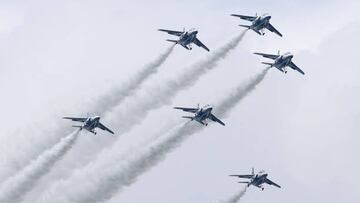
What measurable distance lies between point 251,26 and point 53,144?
4197 cm

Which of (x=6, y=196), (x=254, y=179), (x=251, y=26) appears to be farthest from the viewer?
(x=254, y=179)

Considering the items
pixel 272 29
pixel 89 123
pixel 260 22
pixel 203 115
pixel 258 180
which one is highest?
pixel 272 29

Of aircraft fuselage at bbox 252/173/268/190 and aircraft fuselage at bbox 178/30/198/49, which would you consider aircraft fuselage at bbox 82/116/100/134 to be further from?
aircraft fuselage at bbox 252/173/268/190

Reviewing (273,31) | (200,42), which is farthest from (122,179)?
(273,31)

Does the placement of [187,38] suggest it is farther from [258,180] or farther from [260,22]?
[258,180]

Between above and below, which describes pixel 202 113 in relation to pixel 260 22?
below

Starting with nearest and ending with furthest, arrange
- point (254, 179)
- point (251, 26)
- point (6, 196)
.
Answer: point (6, 196) → point (251, 26) → point (254, 179)

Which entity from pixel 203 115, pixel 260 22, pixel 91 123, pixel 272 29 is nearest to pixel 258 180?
pixel 203 115

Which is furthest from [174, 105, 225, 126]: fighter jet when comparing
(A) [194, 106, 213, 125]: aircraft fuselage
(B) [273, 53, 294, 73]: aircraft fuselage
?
(B) [273, 53, 294, 73]: aircraft fuselage

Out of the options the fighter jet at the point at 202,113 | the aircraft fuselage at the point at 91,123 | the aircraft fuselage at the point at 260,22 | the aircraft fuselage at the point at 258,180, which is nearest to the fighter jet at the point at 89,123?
the aircraft fuselage at the point at 91,123

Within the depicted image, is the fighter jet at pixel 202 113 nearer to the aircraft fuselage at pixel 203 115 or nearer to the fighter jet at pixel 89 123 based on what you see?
the aircraft fuselage at pixel 203 115

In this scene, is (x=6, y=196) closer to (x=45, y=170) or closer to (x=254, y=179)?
(x=45, y=170)

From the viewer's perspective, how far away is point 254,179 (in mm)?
173500

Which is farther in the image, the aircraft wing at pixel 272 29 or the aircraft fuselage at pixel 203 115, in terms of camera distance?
the aircraft wing at pixel 272 29
